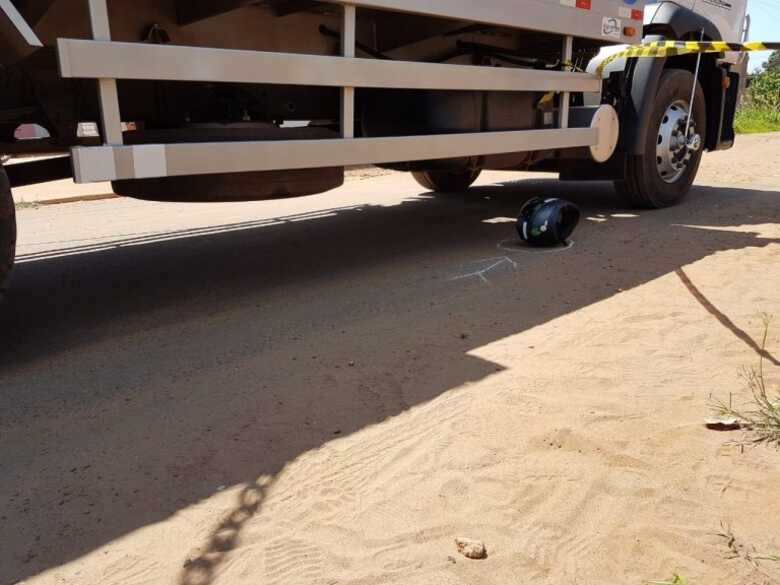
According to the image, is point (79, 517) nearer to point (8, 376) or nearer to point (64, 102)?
point (8, 376)

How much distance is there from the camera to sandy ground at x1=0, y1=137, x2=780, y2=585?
183 centimetres

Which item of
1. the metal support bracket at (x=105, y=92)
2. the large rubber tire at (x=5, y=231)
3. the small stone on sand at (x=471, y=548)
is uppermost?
the metal support bracket at (x=105, y=92)

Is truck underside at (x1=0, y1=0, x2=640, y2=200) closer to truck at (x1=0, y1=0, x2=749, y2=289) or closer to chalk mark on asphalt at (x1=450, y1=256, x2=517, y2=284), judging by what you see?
truck at (x1=0, y1=0, x2=749, y2=289)

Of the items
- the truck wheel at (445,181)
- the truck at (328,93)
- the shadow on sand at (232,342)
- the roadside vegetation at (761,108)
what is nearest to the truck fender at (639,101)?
the truck at (328,93)

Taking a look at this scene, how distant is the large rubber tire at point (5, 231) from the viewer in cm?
290

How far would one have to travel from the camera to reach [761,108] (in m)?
25.8

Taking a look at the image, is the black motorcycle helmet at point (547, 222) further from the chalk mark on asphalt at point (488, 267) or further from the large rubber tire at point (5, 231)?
the large rubber tire at point (5, 231)

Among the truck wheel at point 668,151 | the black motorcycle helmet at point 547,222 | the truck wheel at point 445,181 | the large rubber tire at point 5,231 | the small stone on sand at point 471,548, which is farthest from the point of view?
the truck wheel at point 445,181

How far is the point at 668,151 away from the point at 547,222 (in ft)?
7.18

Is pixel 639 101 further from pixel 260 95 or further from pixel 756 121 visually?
pixel 756 121

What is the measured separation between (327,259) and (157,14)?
1971mm

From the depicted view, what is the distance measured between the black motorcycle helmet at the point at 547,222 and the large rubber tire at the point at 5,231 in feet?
11.5

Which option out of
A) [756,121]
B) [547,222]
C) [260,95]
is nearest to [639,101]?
[547,222]

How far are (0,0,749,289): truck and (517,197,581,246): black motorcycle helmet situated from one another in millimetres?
449
